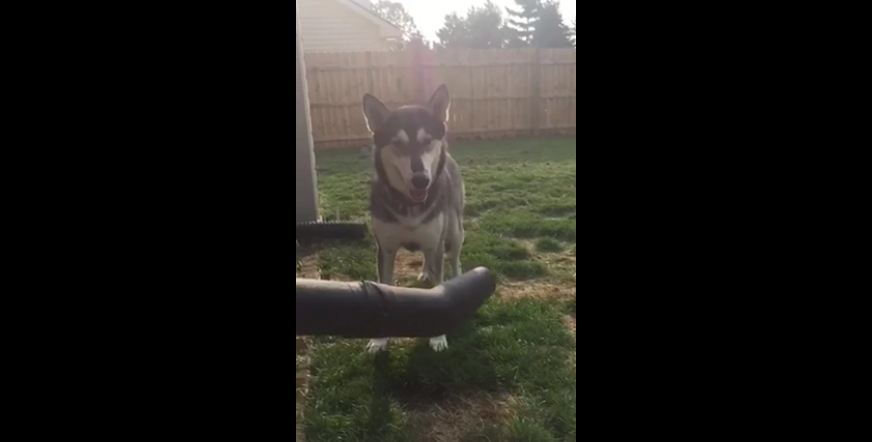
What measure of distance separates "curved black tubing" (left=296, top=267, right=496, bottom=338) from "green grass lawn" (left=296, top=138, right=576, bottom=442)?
709mm

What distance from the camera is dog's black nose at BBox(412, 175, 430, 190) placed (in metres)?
2.58

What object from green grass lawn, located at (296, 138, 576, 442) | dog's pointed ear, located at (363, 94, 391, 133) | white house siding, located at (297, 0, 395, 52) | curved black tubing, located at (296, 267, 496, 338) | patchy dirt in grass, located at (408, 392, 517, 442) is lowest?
patchy dirt in grass, located at (408, 392, 517, 442)

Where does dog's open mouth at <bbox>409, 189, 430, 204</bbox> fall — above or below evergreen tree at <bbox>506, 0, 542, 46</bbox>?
below

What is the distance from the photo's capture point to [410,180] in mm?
2613

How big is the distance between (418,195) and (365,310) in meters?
1.86

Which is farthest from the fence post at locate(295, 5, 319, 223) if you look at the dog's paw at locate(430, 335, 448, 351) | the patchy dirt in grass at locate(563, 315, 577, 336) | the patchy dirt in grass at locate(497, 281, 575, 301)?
the patchy dirt in grass at locate(563, 315, 577, 336)

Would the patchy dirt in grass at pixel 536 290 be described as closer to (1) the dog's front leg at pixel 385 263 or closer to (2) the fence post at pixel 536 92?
(1) the dog's front leg at pixel 385 263

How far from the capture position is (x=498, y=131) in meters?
11.1

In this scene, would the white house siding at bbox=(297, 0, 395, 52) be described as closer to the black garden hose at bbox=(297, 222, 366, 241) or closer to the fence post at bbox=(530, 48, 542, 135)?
the fence post at bbox=(530, 48, 542, 135)

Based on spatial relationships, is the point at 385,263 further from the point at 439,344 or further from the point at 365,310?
the point at 365,310

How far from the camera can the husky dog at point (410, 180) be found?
8.65 ft
